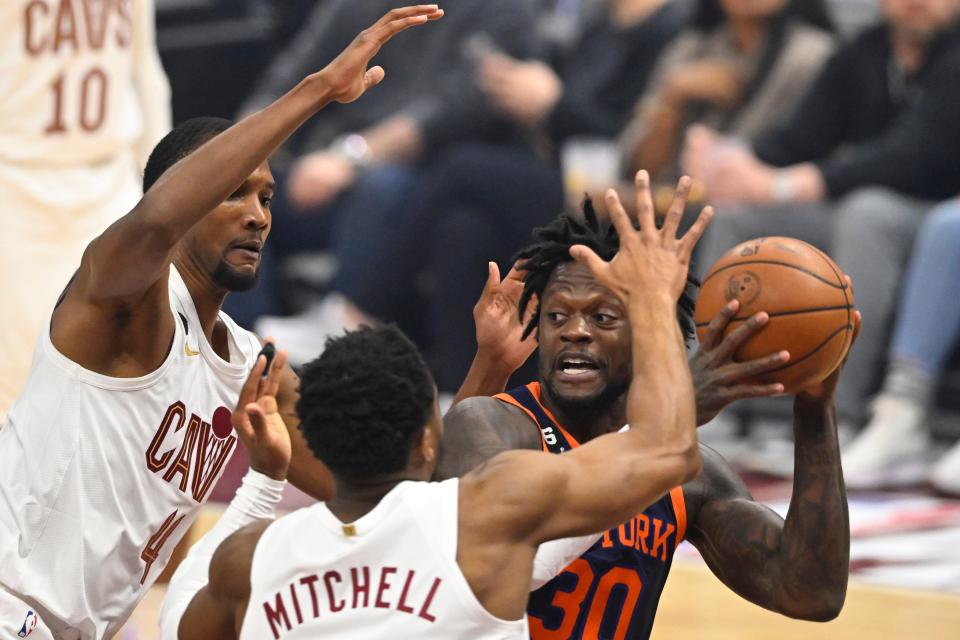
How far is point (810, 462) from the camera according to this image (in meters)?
3.53

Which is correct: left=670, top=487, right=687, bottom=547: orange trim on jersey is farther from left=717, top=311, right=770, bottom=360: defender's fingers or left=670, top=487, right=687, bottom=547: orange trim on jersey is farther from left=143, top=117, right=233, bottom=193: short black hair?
left=143, top=117, right=233, bottom=193: short black hair

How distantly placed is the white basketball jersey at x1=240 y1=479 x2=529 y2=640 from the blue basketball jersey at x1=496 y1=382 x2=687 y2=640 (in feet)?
2.18

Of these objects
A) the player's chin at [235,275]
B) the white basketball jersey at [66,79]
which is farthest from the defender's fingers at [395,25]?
the white basketball jersey at [66,79]

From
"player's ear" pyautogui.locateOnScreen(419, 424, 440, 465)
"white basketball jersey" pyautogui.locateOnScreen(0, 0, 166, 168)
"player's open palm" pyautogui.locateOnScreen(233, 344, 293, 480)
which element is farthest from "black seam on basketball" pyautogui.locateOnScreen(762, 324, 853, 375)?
"white basketball jersey" pyautogui.locateOnScreen(0, 0, 166, 168)

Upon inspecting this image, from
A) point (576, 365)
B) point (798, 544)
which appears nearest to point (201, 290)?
point (576, 365)

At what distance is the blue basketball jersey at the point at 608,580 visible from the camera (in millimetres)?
3461

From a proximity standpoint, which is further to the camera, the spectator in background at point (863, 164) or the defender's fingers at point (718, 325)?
the spectator in background at point (863, 164)

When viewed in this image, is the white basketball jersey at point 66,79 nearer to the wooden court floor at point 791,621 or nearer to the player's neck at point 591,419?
the wooden court floor at point 791,621

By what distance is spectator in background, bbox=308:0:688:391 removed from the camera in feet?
26.7

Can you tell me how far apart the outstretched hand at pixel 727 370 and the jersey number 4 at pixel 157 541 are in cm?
126

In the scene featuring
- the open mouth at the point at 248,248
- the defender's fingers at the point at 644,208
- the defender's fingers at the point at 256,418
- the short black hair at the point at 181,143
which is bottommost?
the open mouth at the point at 248,248

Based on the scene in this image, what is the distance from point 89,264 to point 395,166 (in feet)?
18.0

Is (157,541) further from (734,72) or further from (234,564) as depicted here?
(734,72)

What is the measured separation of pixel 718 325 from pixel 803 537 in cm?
54
